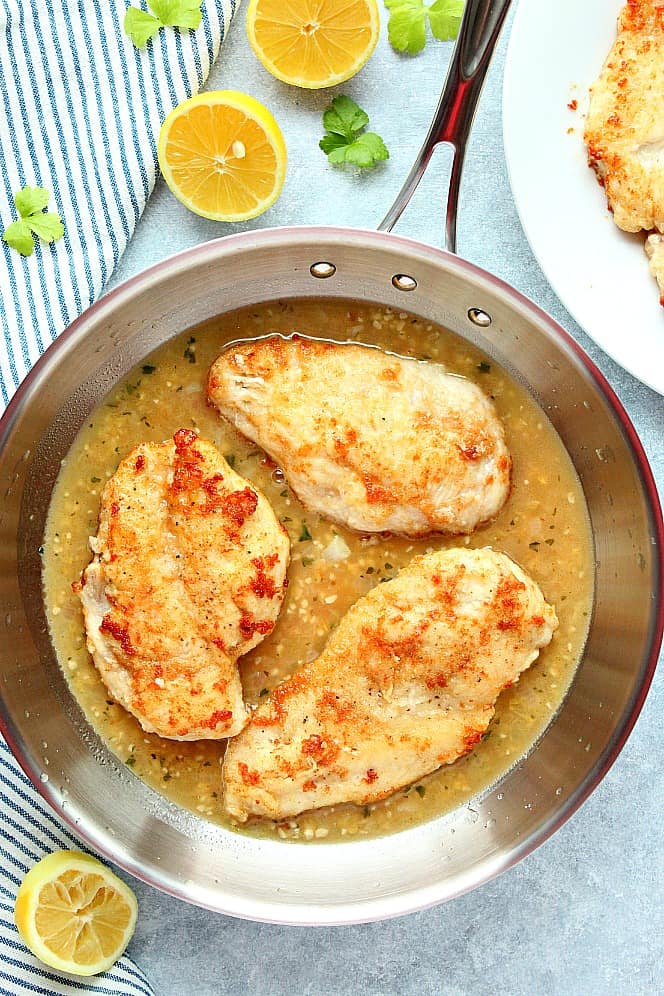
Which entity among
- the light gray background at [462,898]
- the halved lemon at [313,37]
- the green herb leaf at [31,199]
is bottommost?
the light gray background at [462,898]

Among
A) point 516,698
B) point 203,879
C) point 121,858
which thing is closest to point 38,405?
point 121,858

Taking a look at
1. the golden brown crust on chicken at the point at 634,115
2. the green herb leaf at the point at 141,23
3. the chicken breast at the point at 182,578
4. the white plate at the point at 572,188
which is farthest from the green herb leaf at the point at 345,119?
the chicken breast at the point at 182,578

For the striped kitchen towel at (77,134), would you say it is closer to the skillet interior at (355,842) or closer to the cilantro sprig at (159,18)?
the cilantro sprig at (159,18)

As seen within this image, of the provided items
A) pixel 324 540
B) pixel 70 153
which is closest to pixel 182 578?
pixel 324 540

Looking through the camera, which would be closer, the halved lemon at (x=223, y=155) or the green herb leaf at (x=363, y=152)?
the halved lemon at (x=223, y=155)

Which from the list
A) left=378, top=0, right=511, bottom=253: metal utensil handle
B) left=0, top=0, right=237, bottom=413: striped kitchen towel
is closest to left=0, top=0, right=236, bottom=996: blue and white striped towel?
left=0, top=0, right=237, bottom=413: striped kitchen towel

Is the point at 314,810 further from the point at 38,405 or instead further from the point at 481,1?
the point at 481,1
